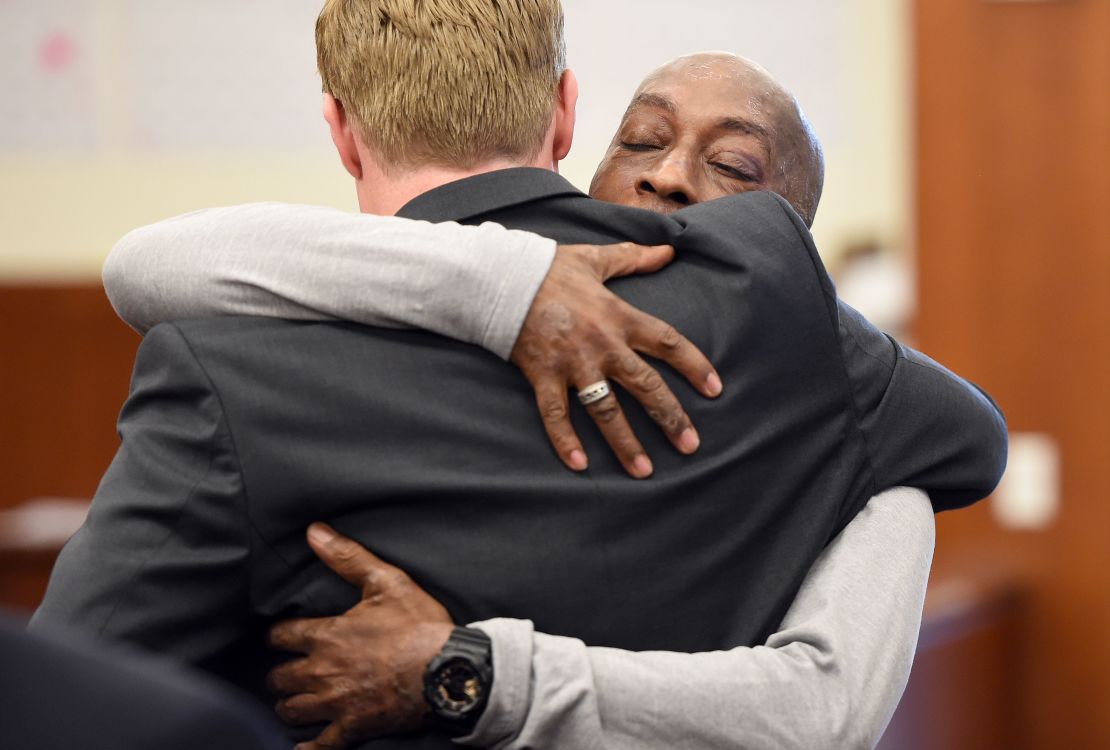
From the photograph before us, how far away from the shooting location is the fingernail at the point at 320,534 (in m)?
1.13

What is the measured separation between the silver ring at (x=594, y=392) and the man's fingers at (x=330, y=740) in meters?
0.34

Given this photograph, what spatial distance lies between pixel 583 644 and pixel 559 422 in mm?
183

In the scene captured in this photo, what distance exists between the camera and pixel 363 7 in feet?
4.09

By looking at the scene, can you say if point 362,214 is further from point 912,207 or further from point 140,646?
point 912,207

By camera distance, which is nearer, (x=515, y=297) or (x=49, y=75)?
(x=515, y=297)

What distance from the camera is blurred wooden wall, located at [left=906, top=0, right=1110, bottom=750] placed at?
339 cm

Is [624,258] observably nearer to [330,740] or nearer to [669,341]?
[669,341]

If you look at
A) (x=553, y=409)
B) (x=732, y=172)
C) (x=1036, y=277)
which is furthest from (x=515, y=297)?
(x=1036, y=277)

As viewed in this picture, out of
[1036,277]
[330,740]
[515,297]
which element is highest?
[515,297]

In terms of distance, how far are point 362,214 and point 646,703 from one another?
482 millimetres

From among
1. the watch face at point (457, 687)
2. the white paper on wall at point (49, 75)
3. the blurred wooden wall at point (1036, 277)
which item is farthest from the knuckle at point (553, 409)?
the white paper on wall at point (49, 75)

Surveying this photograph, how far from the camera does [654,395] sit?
3.80 feet

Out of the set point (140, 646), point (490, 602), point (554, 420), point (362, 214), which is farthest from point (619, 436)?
point (140, 646)

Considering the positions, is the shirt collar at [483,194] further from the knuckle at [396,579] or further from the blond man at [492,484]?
the knuckle at [396,579]
